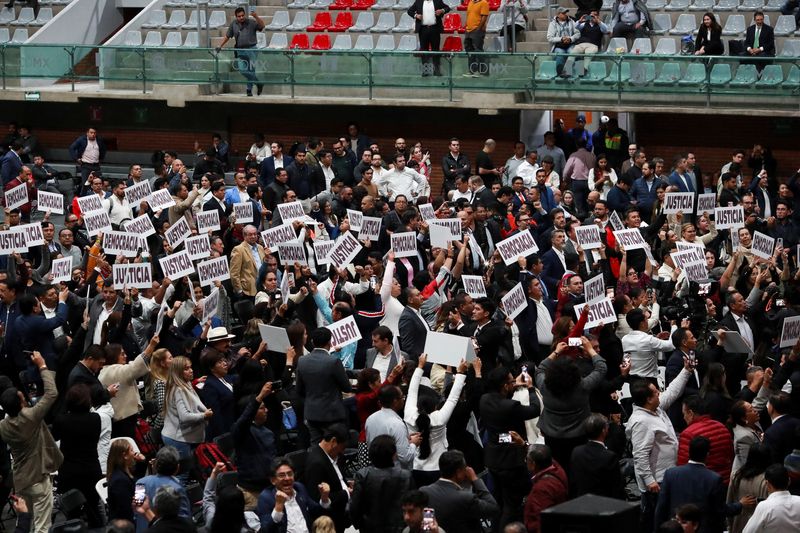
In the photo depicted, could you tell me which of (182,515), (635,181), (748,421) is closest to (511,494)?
(748,421)

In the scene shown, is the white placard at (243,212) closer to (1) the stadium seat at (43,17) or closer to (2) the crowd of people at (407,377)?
(2) the crowd of people at (407,377)

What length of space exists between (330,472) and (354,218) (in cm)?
813

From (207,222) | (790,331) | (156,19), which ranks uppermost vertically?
(156,19)

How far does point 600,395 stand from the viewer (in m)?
13.1

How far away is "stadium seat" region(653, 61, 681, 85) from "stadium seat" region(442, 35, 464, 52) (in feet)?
15.0

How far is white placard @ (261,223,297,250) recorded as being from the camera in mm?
17875

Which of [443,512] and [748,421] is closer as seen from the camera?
[443,512]

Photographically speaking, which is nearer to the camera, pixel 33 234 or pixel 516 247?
pixel 516 247

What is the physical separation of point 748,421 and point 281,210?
27.6 feet

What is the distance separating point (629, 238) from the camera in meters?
17.7

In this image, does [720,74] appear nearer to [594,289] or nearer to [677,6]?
[677,6]

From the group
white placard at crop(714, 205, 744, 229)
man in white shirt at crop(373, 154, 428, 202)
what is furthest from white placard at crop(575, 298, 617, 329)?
man in white shirt at crop(373, 154, 428, 202)

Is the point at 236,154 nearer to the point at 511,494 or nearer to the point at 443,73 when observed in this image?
the point at 443,73

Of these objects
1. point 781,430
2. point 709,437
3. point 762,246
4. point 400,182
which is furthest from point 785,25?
point 709,437
